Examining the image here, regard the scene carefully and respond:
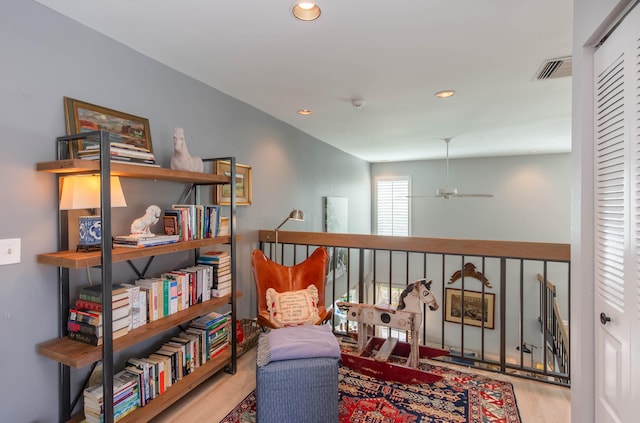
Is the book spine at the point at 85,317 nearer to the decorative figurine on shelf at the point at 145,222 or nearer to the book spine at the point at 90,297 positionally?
the book spine at the point at 90,297

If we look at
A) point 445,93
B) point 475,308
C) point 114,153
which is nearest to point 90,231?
point 114,153

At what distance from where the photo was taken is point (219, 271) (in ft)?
7.85

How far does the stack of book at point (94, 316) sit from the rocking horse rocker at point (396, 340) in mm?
1583

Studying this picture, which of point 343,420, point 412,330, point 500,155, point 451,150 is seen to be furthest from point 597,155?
point 500,155

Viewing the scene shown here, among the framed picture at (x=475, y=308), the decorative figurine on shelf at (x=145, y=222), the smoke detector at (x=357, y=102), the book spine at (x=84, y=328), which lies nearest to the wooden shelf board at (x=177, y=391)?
the book spine at (x=84, y=328)

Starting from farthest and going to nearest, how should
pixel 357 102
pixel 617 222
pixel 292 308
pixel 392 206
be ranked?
pixel 392 206 < pixel 357 102 < pixel 292 308 < pixel 617 222

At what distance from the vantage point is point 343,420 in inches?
75.9

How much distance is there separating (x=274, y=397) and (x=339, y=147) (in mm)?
4264

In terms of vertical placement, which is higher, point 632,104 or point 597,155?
point 632,104

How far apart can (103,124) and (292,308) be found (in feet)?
6.09

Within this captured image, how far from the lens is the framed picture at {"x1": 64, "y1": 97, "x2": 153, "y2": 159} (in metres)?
1.76

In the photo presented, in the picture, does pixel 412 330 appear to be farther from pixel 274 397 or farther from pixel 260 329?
pixel 260 329

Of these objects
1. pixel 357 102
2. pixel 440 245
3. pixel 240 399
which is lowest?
pixel 240 399

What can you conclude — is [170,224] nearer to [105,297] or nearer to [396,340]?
[105,297]
